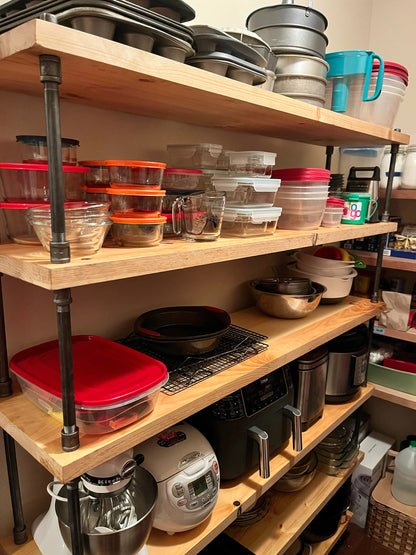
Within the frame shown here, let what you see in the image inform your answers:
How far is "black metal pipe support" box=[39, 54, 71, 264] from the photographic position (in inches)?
25.4

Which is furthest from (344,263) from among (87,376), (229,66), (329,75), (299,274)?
(87,376)

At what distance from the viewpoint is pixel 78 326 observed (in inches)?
46.8

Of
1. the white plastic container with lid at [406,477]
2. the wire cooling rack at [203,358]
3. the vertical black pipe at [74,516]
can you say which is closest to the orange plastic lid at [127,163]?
the wire cooling rack at [203,358]

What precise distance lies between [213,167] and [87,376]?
2.37 feet

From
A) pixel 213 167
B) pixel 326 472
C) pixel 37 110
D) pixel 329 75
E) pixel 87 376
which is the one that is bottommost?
pixel 326 472

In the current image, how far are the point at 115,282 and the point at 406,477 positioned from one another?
1.81m

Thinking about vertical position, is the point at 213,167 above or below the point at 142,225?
above

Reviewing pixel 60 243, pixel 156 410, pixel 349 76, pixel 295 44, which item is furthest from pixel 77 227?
pixel 349 76

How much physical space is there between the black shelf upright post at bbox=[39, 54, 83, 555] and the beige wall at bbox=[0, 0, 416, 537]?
380 mm

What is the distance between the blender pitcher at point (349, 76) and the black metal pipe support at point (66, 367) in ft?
4.03

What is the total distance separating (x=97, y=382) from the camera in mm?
903

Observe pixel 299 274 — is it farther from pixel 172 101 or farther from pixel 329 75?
pixel 172 101

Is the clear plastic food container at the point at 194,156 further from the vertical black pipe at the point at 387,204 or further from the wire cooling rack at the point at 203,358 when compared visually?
the vertical black pipe at the point at 387,204

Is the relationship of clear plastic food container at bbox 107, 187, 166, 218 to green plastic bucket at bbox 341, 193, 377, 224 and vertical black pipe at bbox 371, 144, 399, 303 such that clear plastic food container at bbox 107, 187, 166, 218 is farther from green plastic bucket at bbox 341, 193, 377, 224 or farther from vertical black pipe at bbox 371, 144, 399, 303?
vertical black pipe at bbox 371, 144, 399, 303
